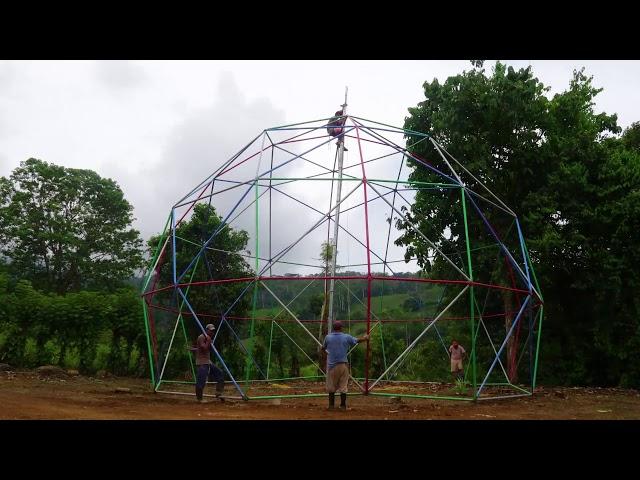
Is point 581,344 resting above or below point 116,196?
below

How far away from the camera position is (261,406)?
11.0 m

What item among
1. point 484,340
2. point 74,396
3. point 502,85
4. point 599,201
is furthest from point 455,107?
point 74,396

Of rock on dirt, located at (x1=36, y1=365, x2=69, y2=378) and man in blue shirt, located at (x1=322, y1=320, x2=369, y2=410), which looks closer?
man in blue shirt, located at (x1=322, y1=320, x2=369, y2=410)

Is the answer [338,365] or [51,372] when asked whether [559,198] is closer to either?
[338,365]

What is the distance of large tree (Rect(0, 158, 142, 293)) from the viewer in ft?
95.1

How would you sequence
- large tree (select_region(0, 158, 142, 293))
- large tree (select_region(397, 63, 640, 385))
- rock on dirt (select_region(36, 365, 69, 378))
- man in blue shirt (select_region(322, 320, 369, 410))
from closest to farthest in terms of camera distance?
man in blue shirt (select_region(322, 320, 369, 410)), rock on dirt (select_region(36, 365, 69, 378)), large tree (select_region(397, 63, 640, 385)), large tree (select_region(0, 158, 142, 293))

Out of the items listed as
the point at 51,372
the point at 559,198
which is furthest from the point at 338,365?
the point at 559,198

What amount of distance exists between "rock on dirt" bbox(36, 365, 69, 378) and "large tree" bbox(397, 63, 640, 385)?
1140 cm

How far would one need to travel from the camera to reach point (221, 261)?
20734mm

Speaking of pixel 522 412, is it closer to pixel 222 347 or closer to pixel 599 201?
pixel 599 201

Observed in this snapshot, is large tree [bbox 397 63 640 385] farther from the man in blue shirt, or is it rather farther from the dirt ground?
the man in blue shirt

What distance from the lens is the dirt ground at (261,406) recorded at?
30.1 feet

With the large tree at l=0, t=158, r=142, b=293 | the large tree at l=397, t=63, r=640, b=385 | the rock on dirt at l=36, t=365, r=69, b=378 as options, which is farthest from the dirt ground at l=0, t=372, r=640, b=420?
the large tree at l=0, t=158, r=142, b=293

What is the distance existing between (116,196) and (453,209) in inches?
794
